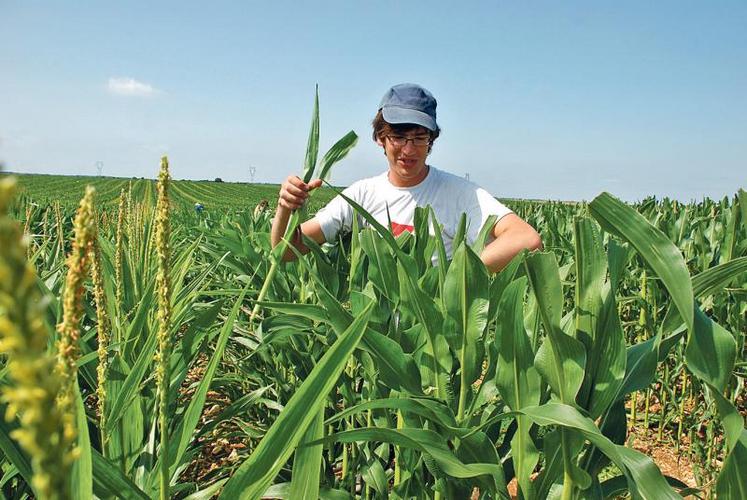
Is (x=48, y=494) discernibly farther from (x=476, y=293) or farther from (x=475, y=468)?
(x=476, y=293)

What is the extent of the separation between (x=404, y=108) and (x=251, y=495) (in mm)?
1897

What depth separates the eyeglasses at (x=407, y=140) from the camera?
8.01 ft

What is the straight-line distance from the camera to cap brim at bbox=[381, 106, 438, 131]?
2312 millimetres

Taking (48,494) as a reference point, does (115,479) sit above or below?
below

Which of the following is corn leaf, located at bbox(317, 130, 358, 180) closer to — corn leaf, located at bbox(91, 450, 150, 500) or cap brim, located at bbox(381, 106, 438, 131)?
cap brim, located at bbox(381, 106, 438, 131)

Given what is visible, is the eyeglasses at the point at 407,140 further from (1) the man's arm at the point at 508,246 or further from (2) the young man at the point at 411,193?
(1) the man's arm at the point at 508,246

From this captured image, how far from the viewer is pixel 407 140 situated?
8.02ft

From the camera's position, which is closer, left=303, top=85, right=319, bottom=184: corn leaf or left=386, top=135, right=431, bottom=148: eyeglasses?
left=303, top=85, right=319, bottom=184: corn leaf

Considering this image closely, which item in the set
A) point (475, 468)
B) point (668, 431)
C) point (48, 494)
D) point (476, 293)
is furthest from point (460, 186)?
point (48, 494)

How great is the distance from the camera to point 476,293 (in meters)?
1.14

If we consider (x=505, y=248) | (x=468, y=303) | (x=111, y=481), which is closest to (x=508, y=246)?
(x=505, y=248)

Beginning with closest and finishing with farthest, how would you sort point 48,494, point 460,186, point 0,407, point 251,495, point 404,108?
point 48,494 < point 251,495 < point 0,407 < point 404,108 < point 460,186

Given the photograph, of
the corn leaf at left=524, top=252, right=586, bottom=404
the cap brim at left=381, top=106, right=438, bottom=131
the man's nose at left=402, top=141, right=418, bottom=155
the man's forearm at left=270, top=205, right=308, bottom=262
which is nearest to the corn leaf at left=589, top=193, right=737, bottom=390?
the corn leaf at left=524, top=252, right=586, bottom=404

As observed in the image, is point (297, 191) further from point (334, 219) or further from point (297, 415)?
point (297, 415)
